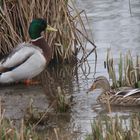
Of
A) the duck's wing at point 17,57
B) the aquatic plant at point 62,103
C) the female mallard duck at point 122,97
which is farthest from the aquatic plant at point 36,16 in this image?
the aquatic plant at point 62,103

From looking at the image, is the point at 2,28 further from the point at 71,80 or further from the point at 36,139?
the point at 36,139

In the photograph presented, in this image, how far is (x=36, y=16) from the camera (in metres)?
11.6

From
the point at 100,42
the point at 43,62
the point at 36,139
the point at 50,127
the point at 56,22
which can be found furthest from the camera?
the point at 100,42

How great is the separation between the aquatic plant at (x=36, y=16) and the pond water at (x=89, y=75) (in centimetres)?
42

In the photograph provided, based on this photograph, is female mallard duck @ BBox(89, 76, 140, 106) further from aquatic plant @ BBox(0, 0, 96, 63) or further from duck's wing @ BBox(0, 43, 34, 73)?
aquatic plant @ BBox(0, 0, 96, 63)

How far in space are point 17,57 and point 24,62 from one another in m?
0.13

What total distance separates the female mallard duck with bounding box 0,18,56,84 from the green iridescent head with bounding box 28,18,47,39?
233 millimetres

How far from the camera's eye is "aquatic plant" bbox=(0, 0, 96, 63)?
37.5 feet

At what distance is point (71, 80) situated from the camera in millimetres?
11070

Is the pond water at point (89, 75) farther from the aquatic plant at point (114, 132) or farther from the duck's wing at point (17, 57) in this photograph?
the aquatic plant at point (114, 132)

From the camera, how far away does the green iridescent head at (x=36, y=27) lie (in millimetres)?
11102

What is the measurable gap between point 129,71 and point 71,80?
1.34 metres

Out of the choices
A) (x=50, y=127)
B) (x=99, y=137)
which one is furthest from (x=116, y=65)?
(x=99, y=137)

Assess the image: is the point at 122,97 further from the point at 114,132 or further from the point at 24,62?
the point at 114,132
